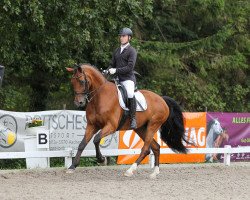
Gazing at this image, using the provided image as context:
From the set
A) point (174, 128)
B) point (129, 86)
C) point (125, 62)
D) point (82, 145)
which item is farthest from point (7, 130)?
point (174, 128)

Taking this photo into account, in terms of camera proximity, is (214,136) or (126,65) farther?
(214,136)

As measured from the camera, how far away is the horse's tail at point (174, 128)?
49.1 feet

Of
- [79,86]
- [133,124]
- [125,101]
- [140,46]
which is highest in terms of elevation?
[140,46]

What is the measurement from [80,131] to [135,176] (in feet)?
8.74

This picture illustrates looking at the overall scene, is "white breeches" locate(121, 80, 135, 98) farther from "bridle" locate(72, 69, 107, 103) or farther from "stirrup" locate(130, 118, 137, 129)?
"bridle" locate(72, 69, 107, 103)

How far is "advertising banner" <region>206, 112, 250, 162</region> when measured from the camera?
60.5ft

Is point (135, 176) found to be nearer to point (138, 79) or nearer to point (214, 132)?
point (214, 132)

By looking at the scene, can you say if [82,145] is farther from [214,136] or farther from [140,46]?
[140,46]

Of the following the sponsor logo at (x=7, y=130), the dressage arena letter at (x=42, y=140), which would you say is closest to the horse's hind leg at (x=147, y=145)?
the dressage arena letter at (x=42, y=140)

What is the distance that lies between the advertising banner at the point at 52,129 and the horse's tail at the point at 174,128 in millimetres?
1904

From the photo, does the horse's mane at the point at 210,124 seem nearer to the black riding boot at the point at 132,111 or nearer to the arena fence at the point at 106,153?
the arena fence at the point at 106,153

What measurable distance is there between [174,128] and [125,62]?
2.49m

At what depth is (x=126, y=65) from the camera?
43.7 ft

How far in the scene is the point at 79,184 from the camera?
38.4 ft
